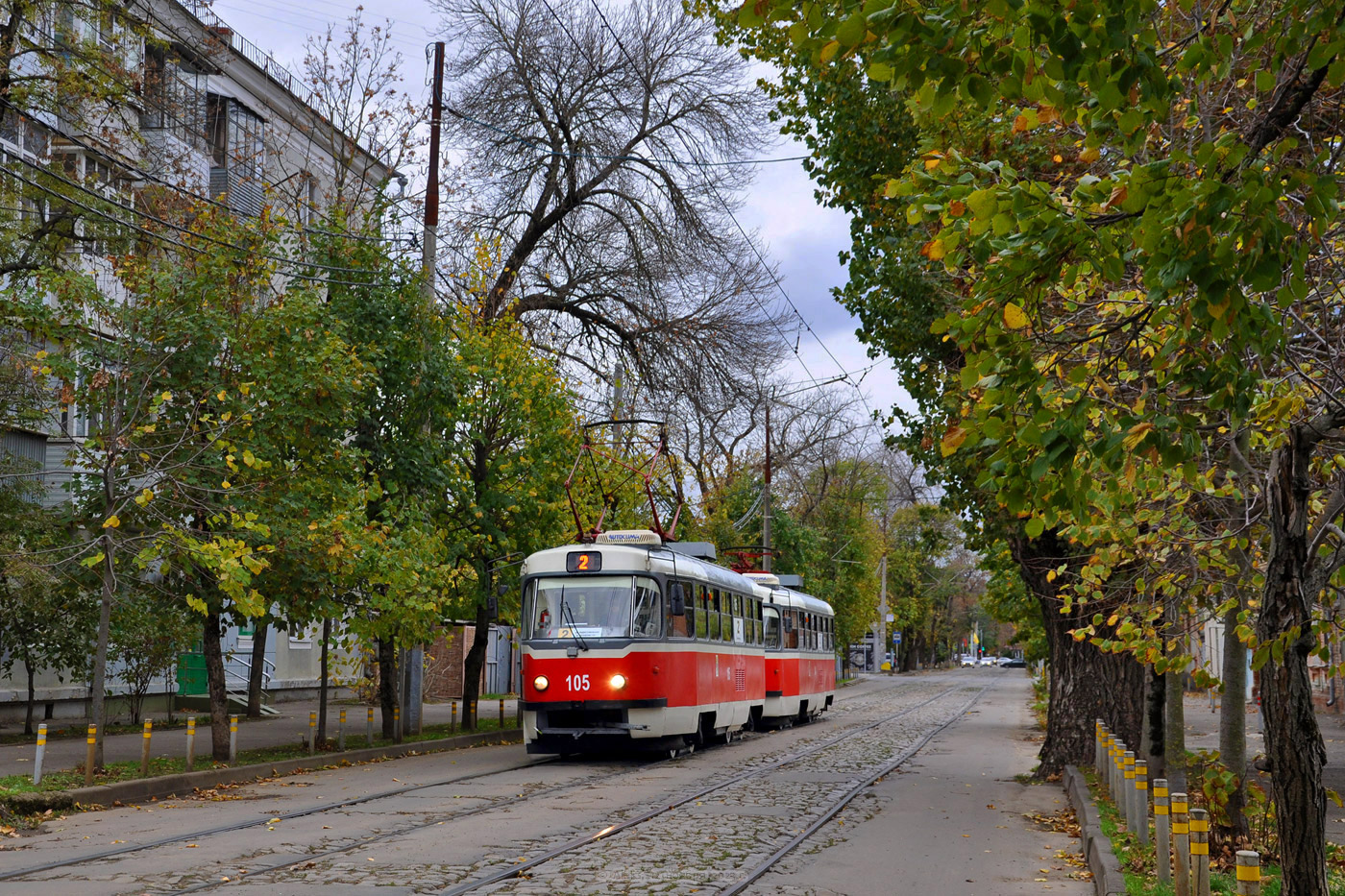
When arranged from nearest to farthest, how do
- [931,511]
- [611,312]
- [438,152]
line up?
[931,511] < [438,152] < [611,312]

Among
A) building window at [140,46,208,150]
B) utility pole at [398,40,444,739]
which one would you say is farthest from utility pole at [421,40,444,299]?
building window at [140,46,208,150]

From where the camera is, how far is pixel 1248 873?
5.88 m

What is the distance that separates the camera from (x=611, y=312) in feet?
107

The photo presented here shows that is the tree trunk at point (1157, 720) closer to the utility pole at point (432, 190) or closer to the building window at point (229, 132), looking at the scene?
the utility pole at point (432, 190)

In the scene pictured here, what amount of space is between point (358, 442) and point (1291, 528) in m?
16.5

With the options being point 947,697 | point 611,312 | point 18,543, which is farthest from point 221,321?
point 947,697

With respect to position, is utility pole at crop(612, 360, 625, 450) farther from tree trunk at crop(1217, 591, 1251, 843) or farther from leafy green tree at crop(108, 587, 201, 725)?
tree trunk at crop(1217, 591, 1251, 843)

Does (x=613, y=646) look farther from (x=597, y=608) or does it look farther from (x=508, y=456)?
(x=508, y=456)

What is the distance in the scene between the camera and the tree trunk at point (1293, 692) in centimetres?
724

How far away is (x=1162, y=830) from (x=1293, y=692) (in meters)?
1.97

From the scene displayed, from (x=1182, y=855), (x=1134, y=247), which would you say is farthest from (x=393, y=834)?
(x=1134, y=247)

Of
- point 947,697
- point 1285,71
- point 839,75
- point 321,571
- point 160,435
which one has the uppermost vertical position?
point 839,75

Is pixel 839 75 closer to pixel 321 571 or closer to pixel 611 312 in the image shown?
pixel 321 571

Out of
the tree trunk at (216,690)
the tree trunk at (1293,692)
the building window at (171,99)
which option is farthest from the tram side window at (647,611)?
the tree trunk at (1293,692)
